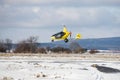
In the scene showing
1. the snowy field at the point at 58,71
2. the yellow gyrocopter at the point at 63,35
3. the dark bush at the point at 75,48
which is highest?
the dark bush at the point at 75,48

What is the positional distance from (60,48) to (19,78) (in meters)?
94.8

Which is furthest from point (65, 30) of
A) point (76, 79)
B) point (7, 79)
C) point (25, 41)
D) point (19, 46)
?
point (25, 41)

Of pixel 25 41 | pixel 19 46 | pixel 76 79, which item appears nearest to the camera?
pixel 76 79

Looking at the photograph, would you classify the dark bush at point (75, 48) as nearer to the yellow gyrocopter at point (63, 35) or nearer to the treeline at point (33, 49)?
the treeline at point (33, 49)

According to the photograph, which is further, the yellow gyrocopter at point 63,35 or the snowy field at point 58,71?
the yellow gyrocopter at point 63,35

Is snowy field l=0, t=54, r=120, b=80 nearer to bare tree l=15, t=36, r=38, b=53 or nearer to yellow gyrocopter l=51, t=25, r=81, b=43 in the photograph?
yellow gyrocopter l=51, t=25, r=81, b=43

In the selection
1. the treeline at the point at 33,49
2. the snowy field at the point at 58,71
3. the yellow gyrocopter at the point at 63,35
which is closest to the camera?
the snowy field at the point at 58,71

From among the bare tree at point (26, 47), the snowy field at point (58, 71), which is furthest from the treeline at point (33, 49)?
the snowy field at point (58, 71)

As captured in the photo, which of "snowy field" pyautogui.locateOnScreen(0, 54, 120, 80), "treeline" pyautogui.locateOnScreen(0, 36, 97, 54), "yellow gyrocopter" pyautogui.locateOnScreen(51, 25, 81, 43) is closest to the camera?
"snowy field" pyautogui.locateOnScreen(0, 54, 120, 80)

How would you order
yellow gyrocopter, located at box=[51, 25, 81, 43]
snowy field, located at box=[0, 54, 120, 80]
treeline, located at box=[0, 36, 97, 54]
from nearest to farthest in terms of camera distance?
snowy field, located at box=[0, 54, 120, 80]
yellow gyrocopter, located at box=[51, 25, 81, 43]
treeline, located at box=[0, 36, 97, 54]

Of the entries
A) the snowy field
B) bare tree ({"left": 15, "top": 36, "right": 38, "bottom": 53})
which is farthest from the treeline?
the snowy field

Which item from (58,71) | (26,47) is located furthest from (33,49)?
(58,71)

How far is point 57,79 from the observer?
29.9 m

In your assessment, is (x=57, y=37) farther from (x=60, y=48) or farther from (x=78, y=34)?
(x=60, y=48)
